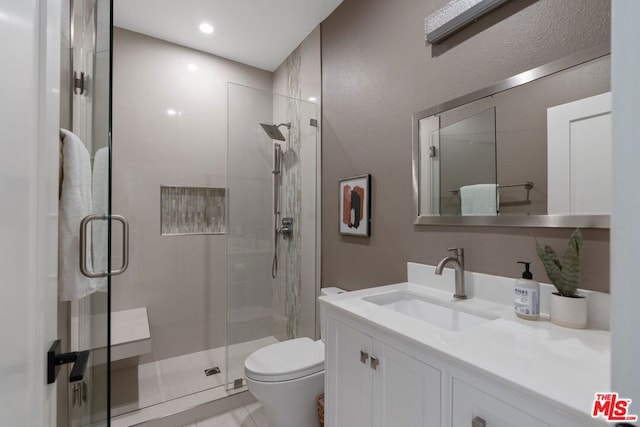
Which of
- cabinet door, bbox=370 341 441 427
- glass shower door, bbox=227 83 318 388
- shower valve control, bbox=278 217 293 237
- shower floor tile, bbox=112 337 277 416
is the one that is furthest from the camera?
shower valve control, bbox=278 217 293 237

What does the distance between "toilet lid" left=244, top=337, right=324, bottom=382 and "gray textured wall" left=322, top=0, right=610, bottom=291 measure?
52cm

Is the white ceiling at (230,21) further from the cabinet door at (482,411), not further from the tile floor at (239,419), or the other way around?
the tile floor at (239,419)

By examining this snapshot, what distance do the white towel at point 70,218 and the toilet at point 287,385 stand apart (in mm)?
995

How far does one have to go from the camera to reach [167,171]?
2561mm

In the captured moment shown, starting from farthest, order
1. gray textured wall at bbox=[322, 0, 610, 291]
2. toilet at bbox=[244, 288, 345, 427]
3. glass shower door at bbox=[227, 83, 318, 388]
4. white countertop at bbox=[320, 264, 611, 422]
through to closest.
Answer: glass shower door at bbox=[227, 83, 318, 388] → toilet at bbox=[244, 288, 345, 427] → gray textured wall at bbox=[322, 0, 610, 291] → white countertop at bbox=[320, 264, 611, 422]

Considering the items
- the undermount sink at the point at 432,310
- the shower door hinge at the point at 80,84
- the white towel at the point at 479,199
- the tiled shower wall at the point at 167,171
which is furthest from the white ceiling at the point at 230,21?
the undermount sink at the point at 432,310

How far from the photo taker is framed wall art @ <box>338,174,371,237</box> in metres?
1.86

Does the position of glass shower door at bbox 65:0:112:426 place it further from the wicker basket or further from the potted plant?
the potted plant

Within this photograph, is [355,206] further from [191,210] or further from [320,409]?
[191,210]

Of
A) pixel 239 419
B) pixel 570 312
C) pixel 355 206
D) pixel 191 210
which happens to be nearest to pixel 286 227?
pixel 355 206

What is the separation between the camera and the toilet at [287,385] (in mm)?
1530

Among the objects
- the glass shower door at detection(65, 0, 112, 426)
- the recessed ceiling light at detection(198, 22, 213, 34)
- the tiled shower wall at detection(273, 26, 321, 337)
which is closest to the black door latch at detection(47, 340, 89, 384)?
the glass shower door at detection(65, 0, 112, 426)

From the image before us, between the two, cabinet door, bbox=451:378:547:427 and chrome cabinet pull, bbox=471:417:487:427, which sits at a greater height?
cabinet door, bbox=451:378:547:427

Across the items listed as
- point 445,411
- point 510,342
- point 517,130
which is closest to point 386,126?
point 517,130
